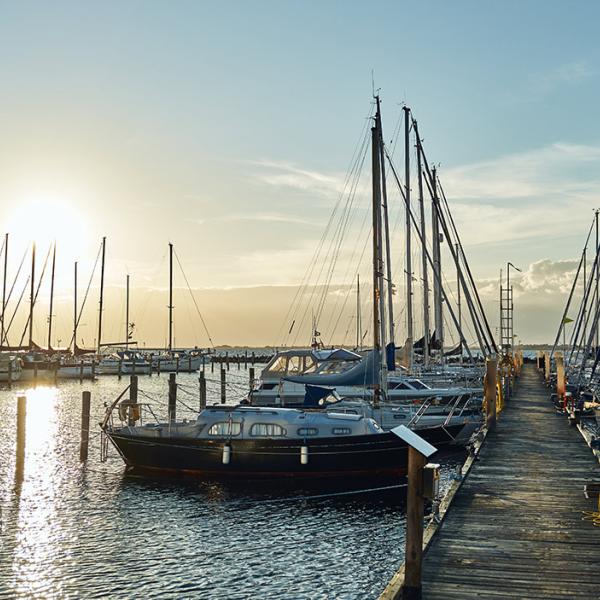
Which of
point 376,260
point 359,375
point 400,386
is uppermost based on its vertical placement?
point 376,260

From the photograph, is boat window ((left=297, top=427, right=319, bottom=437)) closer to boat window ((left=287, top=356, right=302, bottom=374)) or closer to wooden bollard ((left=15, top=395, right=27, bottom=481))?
wooden bollard ((left=15, top=395, right=27, bottom=481))

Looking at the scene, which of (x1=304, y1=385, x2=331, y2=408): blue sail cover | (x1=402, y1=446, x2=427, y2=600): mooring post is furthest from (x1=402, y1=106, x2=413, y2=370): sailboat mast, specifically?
(x1=402, y1=446, x2=427, y2=600): mooring post

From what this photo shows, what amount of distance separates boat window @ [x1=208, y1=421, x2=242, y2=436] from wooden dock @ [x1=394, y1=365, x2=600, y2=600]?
8.69 meters

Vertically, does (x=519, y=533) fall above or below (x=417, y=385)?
below

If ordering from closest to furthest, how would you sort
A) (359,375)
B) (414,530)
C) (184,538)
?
(414,530) → (184,538) → (359,375)

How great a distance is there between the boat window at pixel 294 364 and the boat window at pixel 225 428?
13466 mm

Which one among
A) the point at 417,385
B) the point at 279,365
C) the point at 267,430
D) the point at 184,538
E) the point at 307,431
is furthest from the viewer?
the point at 279,365

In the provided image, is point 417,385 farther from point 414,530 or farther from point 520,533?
point 414,530

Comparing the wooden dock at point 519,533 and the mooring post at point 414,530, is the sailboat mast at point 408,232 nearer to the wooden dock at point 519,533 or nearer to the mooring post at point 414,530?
the wooden dock at point 519,533

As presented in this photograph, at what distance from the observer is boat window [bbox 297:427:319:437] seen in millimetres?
25188

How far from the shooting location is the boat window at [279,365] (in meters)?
40.1

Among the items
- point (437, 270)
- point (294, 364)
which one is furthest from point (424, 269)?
point (294, 364)

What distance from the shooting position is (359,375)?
32.4 metres

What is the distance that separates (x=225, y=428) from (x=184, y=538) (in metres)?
7.07
